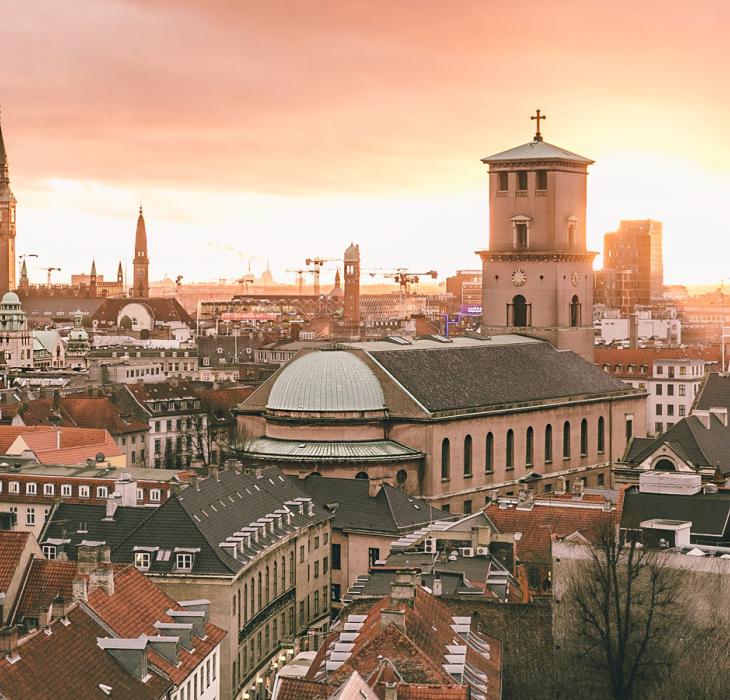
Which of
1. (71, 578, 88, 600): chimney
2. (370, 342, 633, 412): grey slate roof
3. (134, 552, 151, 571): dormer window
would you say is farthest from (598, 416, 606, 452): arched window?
(71, 578, 88, 600): chimney

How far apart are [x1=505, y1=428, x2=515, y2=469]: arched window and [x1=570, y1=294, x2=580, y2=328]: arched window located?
27677mm

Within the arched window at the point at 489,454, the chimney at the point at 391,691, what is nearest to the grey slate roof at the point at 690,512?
the chimney at the point at 391,691

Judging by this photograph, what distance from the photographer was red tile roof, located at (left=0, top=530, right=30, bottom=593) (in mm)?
64875

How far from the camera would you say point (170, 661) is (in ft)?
189

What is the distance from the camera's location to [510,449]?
124125mm

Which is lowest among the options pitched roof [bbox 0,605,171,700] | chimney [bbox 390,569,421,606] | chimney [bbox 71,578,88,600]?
pitched roof [bbox 0,605,171,700]

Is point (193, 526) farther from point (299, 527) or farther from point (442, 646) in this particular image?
point (442, 646)

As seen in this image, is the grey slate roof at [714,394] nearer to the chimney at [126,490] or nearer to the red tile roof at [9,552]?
the chimney at [126,490]

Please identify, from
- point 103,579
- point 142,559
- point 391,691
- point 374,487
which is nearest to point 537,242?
point 374,487

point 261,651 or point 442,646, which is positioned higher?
point 442,646

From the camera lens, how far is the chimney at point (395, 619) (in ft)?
175

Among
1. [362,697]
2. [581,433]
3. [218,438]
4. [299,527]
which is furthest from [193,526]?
[218,438]

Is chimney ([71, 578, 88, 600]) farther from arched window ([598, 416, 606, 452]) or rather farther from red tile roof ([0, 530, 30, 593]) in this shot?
arched window ([598, 416, 606, 452])

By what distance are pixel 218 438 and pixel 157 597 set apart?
322 feet
